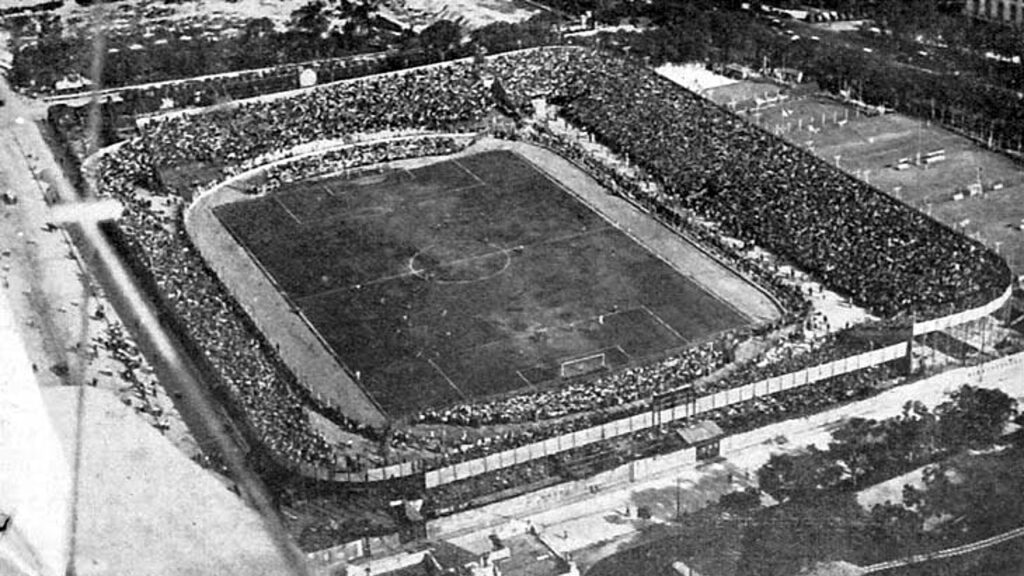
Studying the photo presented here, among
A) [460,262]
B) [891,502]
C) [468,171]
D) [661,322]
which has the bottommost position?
[468,171]

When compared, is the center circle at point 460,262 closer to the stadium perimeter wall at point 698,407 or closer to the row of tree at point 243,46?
the stadium perimeter wall at point 698,407

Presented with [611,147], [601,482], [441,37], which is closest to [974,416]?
Result: [601,482]

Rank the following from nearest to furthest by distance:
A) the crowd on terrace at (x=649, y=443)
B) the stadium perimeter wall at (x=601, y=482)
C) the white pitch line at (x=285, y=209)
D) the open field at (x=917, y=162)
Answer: the stadium perimeter wall at (x=601, y=482), the crowd on terrace at (x=649, y=443), the open field at (x=917, y=162), the white pitch line at (x=285, y=209)

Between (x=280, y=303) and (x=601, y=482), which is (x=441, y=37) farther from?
(x=601, y=482)

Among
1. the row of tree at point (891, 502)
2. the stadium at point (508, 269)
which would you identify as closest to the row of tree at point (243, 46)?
the stadium at point (508, 269)

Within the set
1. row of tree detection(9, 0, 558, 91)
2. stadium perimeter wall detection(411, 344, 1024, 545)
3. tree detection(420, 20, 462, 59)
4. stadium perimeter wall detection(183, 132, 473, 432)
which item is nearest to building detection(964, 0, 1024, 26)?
row of tree detection(9, 0, 558, 91)

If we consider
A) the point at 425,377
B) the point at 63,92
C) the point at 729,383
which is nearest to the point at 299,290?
the point at 425,377
